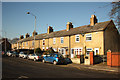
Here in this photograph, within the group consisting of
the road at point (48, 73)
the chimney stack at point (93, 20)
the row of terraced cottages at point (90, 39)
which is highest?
the chimney stack at point (93, 20)

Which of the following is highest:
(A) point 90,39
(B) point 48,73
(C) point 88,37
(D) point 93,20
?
(D) point 93,20

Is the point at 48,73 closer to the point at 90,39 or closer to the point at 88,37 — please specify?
the point at 90,39

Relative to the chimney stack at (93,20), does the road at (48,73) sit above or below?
below

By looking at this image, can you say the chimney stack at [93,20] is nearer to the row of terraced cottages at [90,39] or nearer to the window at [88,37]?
the row of terraced cottages at [90,39]

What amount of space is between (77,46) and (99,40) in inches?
227

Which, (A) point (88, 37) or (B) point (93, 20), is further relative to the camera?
(B) point (93, 20)

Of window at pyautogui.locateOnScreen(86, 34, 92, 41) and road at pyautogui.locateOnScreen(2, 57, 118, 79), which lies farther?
window at pyautogui.locateOnScreen(86, 34, 92, 41)

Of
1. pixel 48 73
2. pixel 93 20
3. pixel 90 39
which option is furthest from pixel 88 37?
pixel 48 73

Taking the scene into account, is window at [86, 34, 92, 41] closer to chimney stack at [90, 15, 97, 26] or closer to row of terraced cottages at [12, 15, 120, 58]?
row of terraced cottages at [12, 15, 120, 58]

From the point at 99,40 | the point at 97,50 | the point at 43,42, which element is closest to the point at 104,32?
the point at 99,40

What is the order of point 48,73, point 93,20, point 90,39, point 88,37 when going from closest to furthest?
point 48,73 < point 90,39 < point 88,37 < point 93,20

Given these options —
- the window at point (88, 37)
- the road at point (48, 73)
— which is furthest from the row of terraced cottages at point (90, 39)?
Result: the road at point (48, 73)

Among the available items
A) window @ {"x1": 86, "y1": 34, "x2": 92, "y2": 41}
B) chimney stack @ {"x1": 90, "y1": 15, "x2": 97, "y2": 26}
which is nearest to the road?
window @ {"x1": 86, "y1": 34, "x2": 92, "y2": 41}

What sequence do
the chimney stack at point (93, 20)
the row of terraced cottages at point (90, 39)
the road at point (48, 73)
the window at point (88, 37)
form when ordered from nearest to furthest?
the road at point (48, 73) < the row of terraced cottages at point (90, 39) < the window at point (88, 37) < the chimney stack at point (93, 20)
